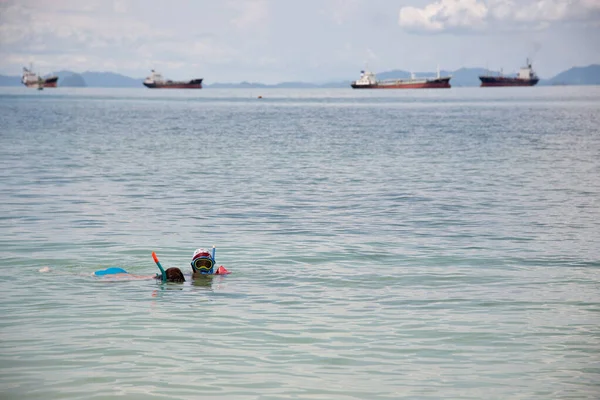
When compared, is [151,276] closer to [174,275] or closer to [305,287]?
[174,275]

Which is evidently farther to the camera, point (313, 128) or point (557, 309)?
point (313, 128)

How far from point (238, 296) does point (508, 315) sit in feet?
15.9

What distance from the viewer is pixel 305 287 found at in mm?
16859

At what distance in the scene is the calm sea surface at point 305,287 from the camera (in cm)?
1158

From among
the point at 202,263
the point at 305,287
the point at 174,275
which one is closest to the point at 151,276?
the point at 174,275

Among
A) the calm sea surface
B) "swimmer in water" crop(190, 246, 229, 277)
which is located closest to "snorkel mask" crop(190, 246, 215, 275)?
"swimmer in water" crop(190, 246, 229, 277)

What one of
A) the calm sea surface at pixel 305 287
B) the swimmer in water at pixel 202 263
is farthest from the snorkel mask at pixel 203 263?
the calm sea surface at pixel 305 287

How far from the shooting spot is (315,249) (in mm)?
21062

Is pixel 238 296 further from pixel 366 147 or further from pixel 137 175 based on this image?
pixel 366 147

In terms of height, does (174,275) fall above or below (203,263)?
below

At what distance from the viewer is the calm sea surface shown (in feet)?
38.0

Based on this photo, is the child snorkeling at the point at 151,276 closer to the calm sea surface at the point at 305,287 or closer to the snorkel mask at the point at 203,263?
the calm sea surface at the point at 305,287

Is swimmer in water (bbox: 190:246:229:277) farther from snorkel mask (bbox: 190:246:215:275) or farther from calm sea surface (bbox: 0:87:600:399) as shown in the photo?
calm sea surface (bbox: 0:87:600:399)

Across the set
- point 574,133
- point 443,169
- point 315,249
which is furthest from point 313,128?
point 315,249
